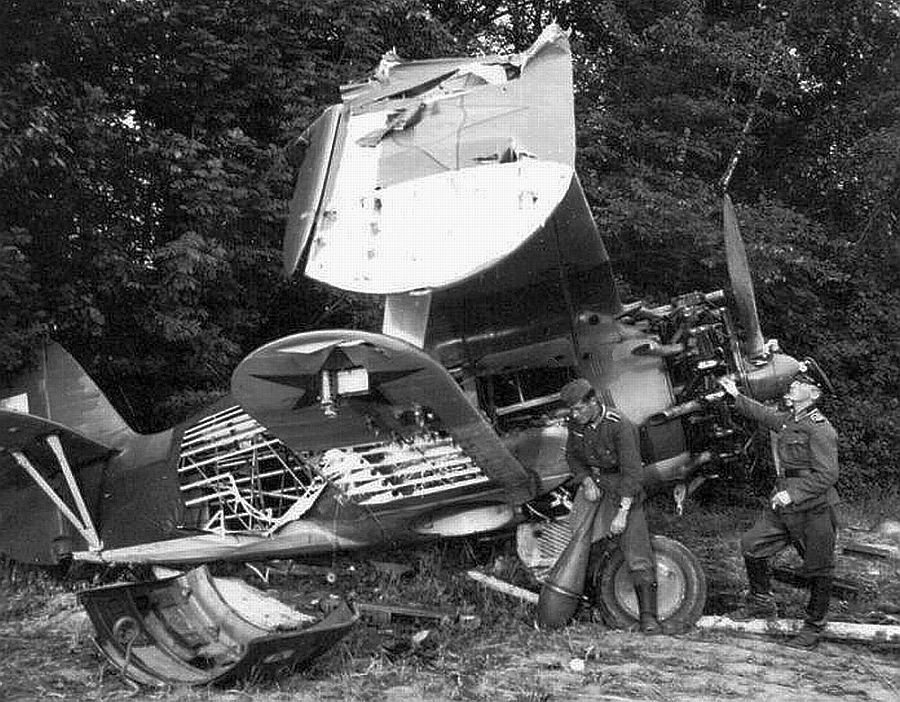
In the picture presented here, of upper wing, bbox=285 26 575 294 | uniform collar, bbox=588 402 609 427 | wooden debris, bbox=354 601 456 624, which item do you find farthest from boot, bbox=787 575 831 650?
upper wing, bbox=285 26 575 294

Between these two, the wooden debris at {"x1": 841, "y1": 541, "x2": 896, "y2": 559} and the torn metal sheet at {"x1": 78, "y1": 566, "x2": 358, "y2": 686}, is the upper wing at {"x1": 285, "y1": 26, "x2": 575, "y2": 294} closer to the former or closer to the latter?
the torn metal sheet at {"x1": 78, "y1": 566, "x2": 358, "y2": 686}

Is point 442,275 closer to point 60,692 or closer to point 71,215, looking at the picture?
point 60,692

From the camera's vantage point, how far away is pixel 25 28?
7301 millimetres

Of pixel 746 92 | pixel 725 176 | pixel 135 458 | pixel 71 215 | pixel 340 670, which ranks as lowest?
pixel 340 670

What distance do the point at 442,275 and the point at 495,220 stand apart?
1.33ft

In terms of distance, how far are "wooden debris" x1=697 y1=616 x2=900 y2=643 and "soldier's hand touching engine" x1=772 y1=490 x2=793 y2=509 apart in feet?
2.27

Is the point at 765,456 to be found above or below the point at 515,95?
below

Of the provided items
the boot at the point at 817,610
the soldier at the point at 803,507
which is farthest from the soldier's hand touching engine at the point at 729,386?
the boot at the point at 817,610

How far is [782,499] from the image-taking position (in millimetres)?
5617

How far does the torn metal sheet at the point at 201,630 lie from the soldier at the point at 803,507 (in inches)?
100

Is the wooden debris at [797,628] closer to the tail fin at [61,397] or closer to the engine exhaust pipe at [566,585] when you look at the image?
the engine exhaust pipe at [566,585]

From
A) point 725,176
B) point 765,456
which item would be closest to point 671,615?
point 765,456

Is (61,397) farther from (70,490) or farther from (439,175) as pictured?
(439,175)

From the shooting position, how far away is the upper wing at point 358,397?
4.57 metres
